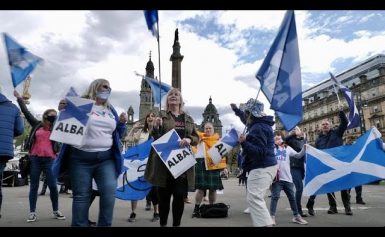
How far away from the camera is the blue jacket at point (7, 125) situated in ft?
19.1

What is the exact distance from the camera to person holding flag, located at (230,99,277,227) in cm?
471

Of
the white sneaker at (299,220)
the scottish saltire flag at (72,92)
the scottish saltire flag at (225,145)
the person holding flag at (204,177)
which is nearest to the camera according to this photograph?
the scottish saltire flag at (225,145)

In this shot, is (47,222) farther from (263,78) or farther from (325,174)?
(325,174)

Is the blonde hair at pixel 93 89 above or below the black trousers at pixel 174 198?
above

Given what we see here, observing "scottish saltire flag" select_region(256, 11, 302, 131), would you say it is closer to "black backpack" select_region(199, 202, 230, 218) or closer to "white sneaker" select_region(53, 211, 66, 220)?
"black backpack" select_region(199, 202, 230, 218)

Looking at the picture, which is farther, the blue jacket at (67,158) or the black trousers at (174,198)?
the black trousers at (174,198)

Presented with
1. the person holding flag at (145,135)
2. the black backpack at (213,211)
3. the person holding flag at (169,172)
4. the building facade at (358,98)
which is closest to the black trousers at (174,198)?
the person holding flag at (169,172)

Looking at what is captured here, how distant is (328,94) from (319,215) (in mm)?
92132

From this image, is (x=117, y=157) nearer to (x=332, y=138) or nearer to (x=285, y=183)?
(x=285, y=183)

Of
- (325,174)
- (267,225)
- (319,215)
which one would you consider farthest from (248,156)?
(319,215)

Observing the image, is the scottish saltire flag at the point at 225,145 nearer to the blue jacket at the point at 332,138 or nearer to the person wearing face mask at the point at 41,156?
the person wearing face mask at the point at 41,156

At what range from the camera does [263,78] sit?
516 centimetres

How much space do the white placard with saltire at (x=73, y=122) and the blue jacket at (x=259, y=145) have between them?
2.06m

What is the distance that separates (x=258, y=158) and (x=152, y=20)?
267 centimetres
